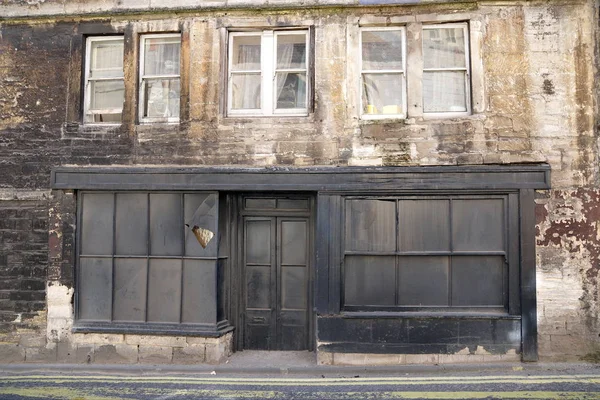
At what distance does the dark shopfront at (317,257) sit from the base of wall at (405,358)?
78 millimetres

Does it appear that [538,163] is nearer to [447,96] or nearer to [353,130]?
[447,96]

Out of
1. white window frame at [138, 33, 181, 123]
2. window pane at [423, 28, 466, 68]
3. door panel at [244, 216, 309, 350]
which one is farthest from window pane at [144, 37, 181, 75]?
window pane at [423, 28, 466, 68]

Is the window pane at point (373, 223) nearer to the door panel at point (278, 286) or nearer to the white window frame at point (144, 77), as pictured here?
the door panel at point (278, 286)

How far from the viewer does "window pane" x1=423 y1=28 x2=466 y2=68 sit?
823 centimetres

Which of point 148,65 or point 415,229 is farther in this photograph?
point 148,65

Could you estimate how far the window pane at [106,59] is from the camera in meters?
8.71

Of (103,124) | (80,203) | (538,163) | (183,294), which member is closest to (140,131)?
(103,124)

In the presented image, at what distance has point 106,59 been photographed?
8.75m

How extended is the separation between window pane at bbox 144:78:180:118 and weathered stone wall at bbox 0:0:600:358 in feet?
0.88

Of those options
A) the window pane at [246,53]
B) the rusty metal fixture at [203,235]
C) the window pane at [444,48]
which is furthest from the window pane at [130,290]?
the window pane at [444,48]

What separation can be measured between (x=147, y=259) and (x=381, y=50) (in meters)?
4.76

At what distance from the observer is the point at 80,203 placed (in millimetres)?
8523

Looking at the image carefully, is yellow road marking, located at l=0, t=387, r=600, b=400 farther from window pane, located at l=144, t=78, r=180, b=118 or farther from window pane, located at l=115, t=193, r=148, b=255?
window pane, located at l=144, t=78, r=180, b=118

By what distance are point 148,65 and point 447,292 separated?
5.74m
